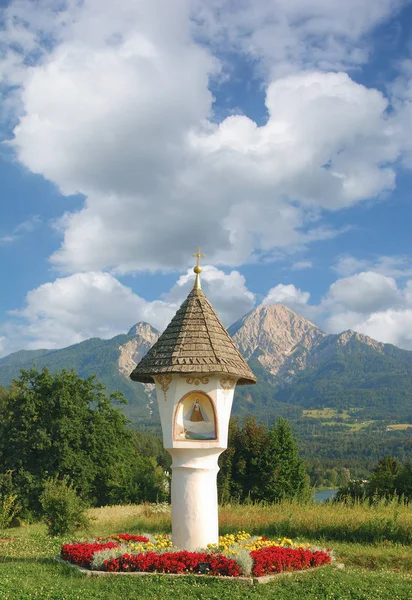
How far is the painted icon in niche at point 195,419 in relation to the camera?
42.7 ft

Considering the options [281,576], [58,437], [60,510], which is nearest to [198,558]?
[281,576]

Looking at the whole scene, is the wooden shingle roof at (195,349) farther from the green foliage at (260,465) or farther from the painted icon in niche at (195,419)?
the green foliage at (260,465)

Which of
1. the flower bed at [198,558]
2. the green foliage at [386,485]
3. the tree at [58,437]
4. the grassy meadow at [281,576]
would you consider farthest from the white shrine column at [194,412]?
the green foliage at [386,485]

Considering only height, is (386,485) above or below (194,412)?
below

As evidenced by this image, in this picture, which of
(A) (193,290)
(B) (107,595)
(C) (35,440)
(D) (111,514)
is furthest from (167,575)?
(C) (35,440)

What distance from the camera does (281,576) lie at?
1073 centimetres

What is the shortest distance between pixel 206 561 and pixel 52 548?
7.99 meters

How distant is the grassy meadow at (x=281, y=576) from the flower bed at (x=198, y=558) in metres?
0.30

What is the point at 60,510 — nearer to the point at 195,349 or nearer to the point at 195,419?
the point at 195,419

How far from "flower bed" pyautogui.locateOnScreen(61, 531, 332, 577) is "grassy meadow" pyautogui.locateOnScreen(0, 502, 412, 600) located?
300mm

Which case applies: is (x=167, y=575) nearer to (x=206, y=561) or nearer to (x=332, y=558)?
(x=206, y=561)

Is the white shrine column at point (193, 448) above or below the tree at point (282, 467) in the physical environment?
above

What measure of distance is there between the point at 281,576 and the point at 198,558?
1.63m

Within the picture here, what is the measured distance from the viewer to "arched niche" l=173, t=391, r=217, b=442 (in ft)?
42.6
